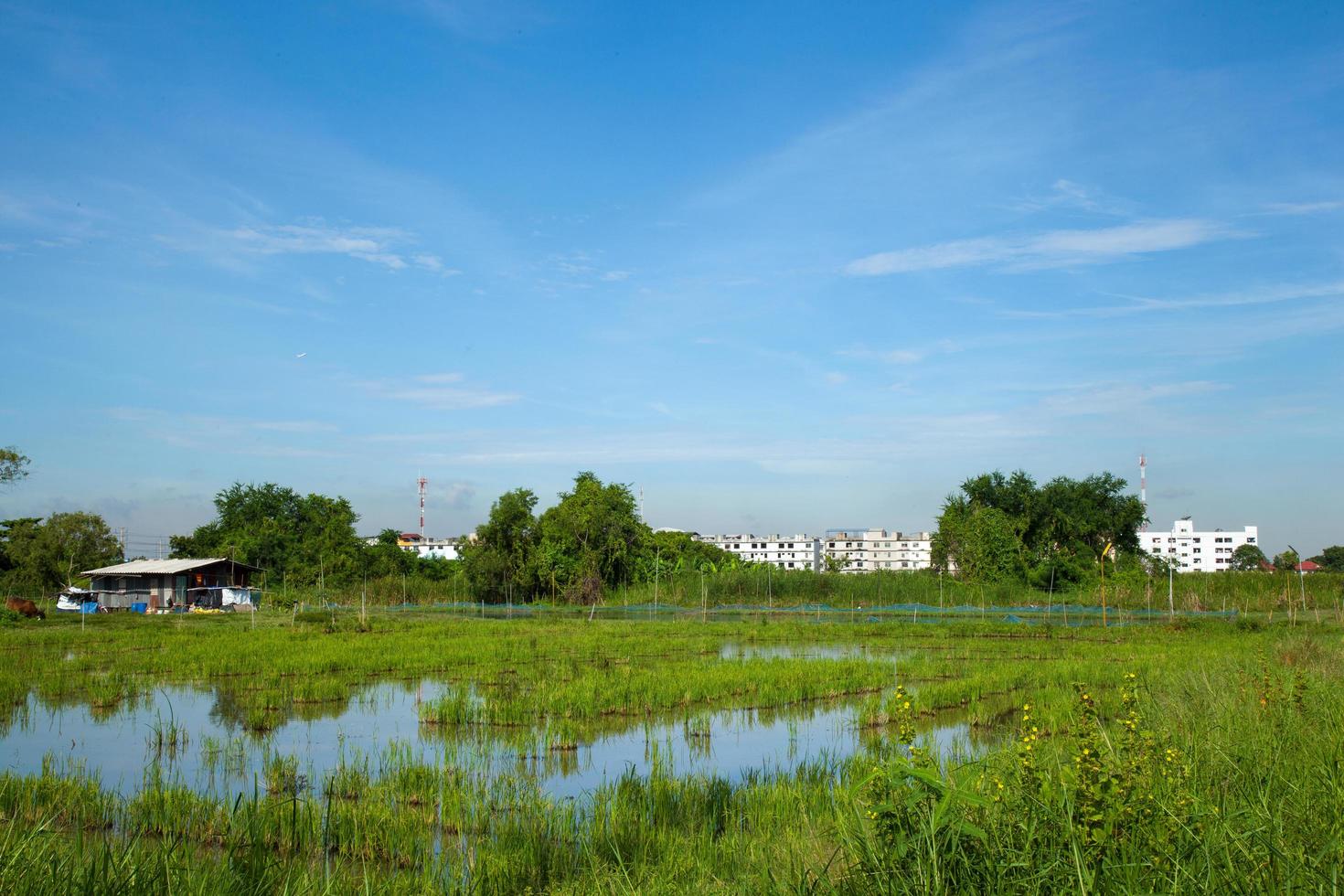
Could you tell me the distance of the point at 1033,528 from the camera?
41.7 metres

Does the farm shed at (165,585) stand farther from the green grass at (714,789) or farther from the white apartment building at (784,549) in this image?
the white apartment building at (784,549)

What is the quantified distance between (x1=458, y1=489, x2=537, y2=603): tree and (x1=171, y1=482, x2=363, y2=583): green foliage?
5637 millimetres

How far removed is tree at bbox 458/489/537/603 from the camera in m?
36.6

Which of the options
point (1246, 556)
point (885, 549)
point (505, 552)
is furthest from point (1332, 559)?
point (505, 552)

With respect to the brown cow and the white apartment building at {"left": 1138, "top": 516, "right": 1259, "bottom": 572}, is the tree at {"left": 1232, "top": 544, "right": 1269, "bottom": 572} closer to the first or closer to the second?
the white apartment building at {"left": 1138, "top": 516, "right": 1259, "bottom": 572}

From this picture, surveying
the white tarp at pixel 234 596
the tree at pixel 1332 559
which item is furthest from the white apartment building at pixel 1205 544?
the white tarp at pixel 234 596

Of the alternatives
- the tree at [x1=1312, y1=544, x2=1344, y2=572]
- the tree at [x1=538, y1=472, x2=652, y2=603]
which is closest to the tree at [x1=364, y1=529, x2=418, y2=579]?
the tree at [x1=538, y1=472, x2=652, y2=603]

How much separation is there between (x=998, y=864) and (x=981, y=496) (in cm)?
4212

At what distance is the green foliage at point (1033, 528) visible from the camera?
127ft

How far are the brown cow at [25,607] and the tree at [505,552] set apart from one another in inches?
565

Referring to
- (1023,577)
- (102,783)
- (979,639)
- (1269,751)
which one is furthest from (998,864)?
(1023,577)

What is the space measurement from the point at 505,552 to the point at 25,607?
15.8m

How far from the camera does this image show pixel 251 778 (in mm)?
8031

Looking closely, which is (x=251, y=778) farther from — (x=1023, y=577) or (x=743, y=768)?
(x=1023, y=577)
